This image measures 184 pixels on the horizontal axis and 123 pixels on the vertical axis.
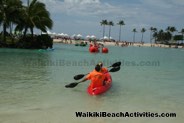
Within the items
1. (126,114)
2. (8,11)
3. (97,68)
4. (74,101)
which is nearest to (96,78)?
(97,68)

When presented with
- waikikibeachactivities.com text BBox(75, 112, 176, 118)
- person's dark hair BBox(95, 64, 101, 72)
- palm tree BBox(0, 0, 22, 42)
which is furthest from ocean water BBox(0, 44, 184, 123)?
palm tree BBox(0, 0, 22, 42)

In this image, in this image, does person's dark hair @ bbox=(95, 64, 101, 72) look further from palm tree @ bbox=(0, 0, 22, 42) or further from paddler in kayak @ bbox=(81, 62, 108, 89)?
palm tree @ bbox=(0, 0, 22, 42)

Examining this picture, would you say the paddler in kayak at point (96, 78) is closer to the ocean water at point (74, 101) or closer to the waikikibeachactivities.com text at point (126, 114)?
the ocean water at point (74, 101)

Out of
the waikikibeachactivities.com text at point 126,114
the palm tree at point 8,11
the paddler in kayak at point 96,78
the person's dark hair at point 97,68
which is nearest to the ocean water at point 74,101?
the waikikibeachactivities.com text at point 126,114

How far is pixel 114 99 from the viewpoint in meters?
11.9

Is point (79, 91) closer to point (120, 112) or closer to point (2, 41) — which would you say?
point (120, 112)

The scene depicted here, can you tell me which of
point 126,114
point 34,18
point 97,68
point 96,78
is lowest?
point 126,114

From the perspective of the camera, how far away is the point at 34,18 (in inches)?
1697

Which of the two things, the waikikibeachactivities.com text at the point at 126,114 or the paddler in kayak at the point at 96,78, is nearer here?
the waikikibeachactivities.com text at the point at 126,114

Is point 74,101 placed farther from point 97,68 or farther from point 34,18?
point 34,18

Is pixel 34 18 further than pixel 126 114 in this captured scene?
Yes

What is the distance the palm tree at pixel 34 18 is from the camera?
43.3 metres

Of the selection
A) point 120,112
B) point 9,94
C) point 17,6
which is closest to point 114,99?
point 120,112

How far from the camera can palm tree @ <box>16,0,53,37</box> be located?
142 ft
